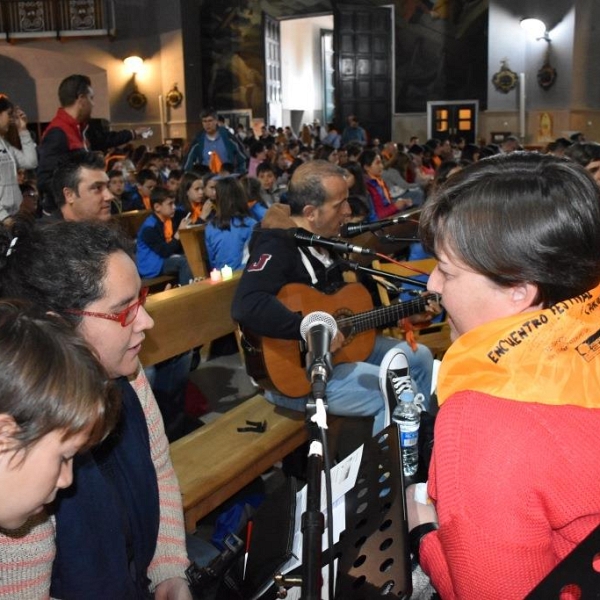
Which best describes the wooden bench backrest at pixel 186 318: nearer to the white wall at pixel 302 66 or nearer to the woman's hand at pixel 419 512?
the woman's hand at pixel 419 512

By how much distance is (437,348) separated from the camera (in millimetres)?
4492

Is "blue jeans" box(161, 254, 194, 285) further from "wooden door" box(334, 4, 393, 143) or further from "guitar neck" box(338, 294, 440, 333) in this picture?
"wooden door" box(334, 4, 393, 143)

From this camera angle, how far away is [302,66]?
24250mm

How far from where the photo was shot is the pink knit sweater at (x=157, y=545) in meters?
1.46

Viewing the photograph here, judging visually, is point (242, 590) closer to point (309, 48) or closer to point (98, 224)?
point (98, 224)

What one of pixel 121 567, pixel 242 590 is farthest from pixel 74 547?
pixel 242 590

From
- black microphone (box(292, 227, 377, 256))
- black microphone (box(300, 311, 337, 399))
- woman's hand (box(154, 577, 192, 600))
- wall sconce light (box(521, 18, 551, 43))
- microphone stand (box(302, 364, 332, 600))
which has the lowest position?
woman's hand (box(154, 577, 192, 600))

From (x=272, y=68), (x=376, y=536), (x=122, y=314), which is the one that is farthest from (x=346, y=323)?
(x=272, y=68)

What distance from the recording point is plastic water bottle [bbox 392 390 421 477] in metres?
2.39

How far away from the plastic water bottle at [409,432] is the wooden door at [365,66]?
59.2 ft

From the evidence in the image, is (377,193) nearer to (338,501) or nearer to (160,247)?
(160,247)

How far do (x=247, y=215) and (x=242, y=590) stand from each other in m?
4.43

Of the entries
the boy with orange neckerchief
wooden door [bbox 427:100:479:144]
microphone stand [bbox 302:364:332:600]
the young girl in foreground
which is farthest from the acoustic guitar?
wooden door [bbox 427:100:479:144]

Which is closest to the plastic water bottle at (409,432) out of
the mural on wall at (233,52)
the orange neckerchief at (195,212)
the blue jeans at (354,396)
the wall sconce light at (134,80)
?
the blue jeans at (354,396)
